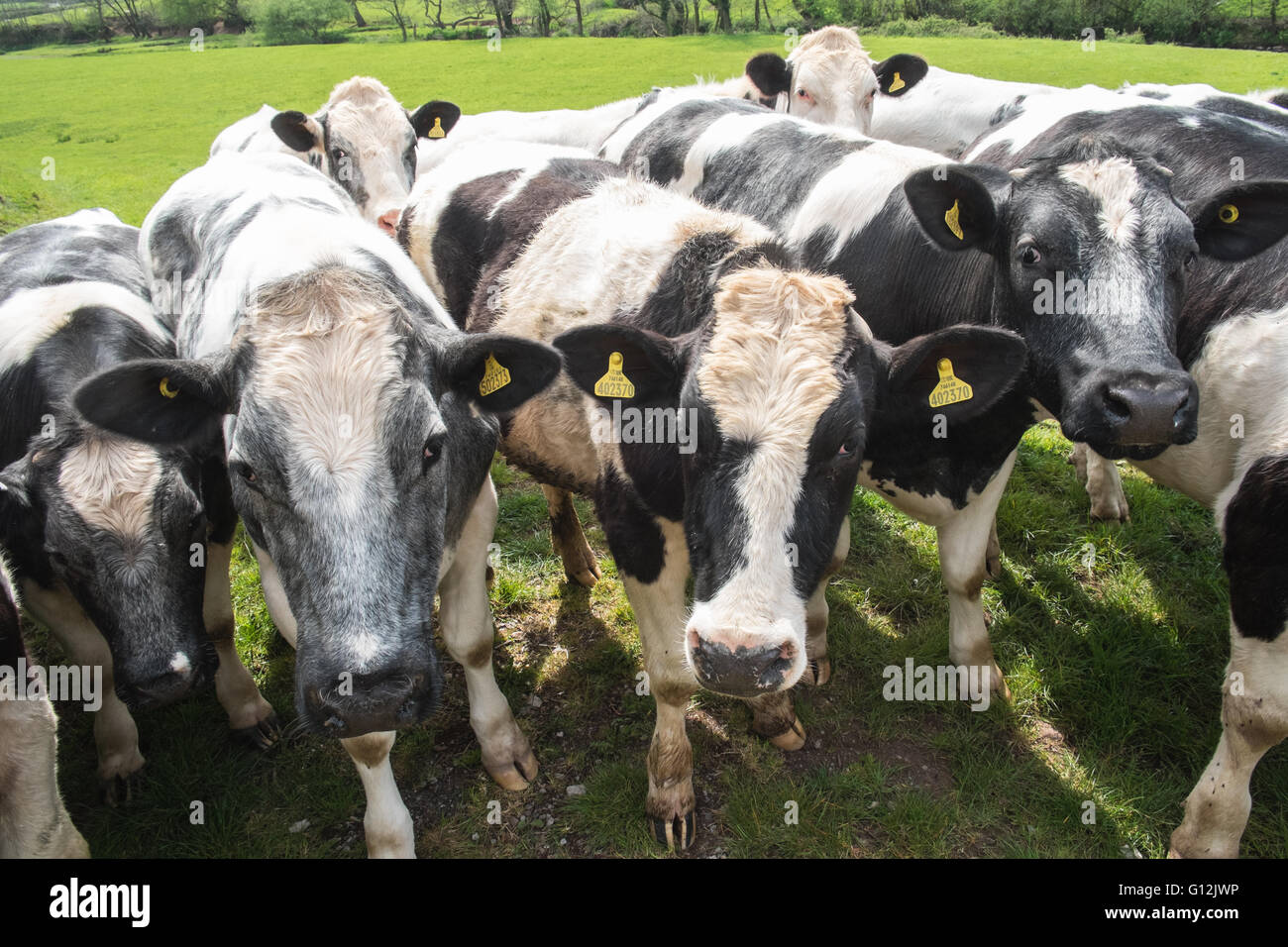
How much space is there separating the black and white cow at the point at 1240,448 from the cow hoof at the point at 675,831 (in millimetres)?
2075

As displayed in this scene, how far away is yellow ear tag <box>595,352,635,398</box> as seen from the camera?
3295 millimetres

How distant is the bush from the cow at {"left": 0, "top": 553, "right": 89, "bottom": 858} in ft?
144

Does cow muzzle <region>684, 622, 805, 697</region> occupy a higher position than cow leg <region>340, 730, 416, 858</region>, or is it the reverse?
cow muzzle <region>684, 622, 805, 697</region>

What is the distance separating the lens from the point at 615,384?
3.31 metres

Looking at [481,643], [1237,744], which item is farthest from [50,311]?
[1237,744]

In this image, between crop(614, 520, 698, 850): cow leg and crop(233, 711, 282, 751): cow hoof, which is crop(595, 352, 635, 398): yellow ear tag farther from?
crop(233, 711, 282, 751): cow hoof

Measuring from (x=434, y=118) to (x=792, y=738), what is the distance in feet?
24.0

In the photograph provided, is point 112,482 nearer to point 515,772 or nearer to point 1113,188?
point 515,772

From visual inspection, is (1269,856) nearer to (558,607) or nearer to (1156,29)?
(558,607)

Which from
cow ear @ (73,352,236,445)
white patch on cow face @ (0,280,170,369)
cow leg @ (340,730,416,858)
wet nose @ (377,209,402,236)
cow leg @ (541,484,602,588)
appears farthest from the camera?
wet nose @ (377,209,402,236)

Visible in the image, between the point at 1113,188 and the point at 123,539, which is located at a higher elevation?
the point at 1113,188

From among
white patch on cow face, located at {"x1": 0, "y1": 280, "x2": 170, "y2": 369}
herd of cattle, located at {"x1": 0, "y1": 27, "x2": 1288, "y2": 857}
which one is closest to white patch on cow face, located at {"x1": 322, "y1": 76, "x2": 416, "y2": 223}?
herd of cattle, located at {"x1": 0, "y1": 27, "x2": 1288, "y2": 857}

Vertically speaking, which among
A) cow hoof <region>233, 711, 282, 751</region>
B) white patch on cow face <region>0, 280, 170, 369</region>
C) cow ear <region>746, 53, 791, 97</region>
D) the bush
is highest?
the bush
